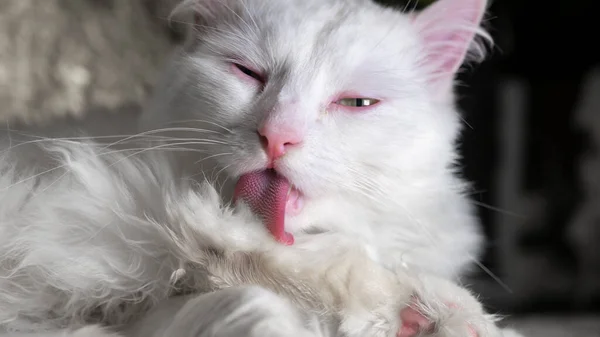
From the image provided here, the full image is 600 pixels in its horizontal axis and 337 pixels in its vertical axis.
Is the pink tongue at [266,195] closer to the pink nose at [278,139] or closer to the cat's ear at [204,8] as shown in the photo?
the pink nose at [278,139]

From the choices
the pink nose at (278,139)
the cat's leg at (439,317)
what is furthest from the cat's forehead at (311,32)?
the cat's leg at (439,317)

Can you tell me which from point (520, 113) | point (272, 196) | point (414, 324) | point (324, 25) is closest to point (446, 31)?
point (324, 25)

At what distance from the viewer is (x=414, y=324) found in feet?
2.26

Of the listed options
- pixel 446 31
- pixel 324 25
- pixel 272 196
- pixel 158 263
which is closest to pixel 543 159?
pixel 446 31

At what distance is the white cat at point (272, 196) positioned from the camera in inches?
28.1

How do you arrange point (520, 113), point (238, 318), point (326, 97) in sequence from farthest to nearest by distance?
point (520, 113), point (326, 97), point (238, 318)

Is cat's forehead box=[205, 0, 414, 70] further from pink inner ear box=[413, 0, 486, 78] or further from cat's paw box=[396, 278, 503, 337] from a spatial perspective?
cat's paw box=[396, 278, 503, 337]

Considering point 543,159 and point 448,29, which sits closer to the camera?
point 448,29

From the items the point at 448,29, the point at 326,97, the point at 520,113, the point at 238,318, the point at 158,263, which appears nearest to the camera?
the point at 238,318

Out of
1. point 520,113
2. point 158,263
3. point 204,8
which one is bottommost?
point 520,113

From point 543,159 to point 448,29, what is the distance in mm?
1173

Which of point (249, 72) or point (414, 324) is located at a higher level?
point (249, 72)

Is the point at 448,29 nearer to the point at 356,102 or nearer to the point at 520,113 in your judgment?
the point at 356,102

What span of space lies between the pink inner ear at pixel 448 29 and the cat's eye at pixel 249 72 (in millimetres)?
320
